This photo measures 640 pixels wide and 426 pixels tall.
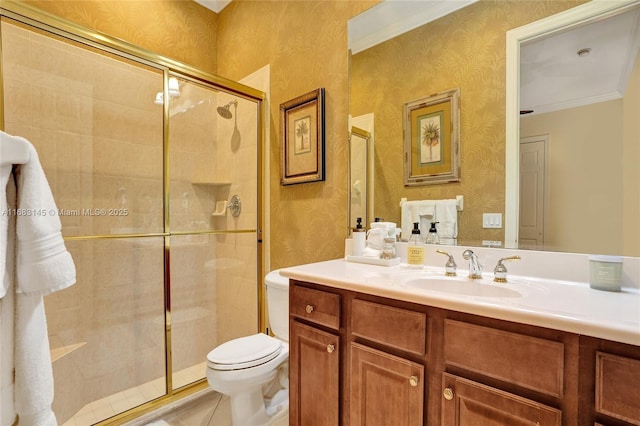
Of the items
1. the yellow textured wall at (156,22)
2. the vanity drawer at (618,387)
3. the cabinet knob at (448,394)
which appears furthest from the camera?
the yellow textured wall at (156,22)

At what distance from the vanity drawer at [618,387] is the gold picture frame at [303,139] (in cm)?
143

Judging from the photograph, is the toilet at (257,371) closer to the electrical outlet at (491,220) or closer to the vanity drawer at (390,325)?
the vanity drawer at (390,325)

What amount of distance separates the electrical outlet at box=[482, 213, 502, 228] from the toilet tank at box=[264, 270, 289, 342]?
97cm

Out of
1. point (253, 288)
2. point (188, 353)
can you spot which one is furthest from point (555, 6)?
point (188, 353)

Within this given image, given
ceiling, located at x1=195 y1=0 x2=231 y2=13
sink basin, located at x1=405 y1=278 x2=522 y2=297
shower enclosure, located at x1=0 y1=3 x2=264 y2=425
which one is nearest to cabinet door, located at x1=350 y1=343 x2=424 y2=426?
sink basin, located at x1=405 y1=278 x2=522 y2=297

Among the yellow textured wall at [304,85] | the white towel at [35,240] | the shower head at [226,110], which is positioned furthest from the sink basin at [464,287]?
the shower head at [226,110]

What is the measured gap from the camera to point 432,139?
1.40m

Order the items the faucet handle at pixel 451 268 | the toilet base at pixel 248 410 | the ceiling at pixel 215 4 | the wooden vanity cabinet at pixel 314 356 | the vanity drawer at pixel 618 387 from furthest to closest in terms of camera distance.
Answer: the ceiling at pixel 215 4 → the toilet base at pixel 248 410 → the faucet handle at pixel 451 268 → the wooden vanity cabinet at pixel 314 356 → the vanity drawer at pixel 618 387

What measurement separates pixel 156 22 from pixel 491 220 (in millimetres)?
2692

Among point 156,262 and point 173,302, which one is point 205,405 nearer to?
point 173,302

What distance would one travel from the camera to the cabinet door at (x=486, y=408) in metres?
0.69

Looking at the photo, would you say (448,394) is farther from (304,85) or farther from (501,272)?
(304,85)

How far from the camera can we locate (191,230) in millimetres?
2262

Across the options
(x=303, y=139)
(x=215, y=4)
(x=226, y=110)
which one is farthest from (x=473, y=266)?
(x=215, y=4)
